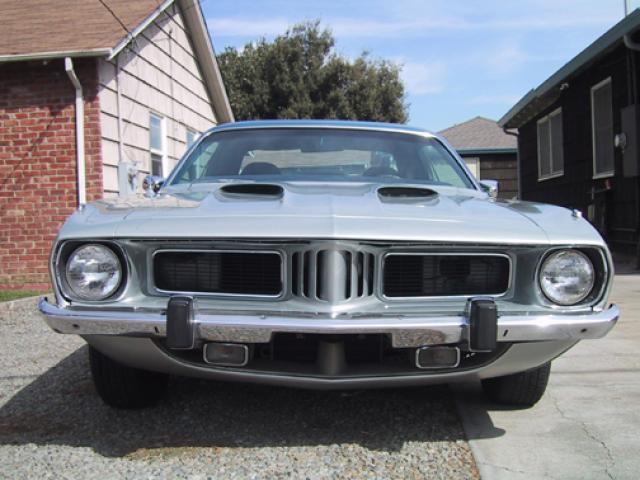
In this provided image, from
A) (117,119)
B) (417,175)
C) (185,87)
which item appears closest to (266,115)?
(185,87)

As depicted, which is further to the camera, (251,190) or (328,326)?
(251,190)

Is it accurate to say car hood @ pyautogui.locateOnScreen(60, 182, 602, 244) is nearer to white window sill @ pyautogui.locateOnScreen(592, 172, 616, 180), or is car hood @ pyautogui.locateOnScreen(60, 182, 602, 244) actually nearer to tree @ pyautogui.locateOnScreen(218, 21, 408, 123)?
white window sill @ pyautogui.locateOnScreen(592, 172, 616, 180)

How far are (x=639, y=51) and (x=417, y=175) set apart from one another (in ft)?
19.6

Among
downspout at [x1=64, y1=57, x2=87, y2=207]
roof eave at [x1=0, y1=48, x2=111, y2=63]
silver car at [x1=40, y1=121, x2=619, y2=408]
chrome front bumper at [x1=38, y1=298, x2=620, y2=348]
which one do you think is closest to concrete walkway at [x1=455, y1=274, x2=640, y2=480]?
silver car at [x1=40, y1=121, x2=619, y2=408]

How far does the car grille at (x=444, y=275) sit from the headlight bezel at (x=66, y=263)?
100 cm

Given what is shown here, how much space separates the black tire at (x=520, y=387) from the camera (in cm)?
282

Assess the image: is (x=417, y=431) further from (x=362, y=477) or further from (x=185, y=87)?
(x=185, y=87)

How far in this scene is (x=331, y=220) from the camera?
2.23 meters

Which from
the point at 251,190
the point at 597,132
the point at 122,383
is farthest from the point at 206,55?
the point at 122,383

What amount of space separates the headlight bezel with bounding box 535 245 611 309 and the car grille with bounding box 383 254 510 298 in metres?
0.13

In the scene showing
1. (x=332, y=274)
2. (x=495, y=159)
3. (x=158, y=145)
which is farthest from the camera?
(x=495, y=159)

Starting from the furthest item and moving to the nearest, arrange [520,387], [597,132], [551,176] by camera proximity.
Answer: [551,176], [597,132], [520,387]

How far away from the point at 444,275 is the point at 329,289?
48cm

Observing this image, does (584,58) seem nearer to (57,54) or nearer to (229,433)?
(57,54)
